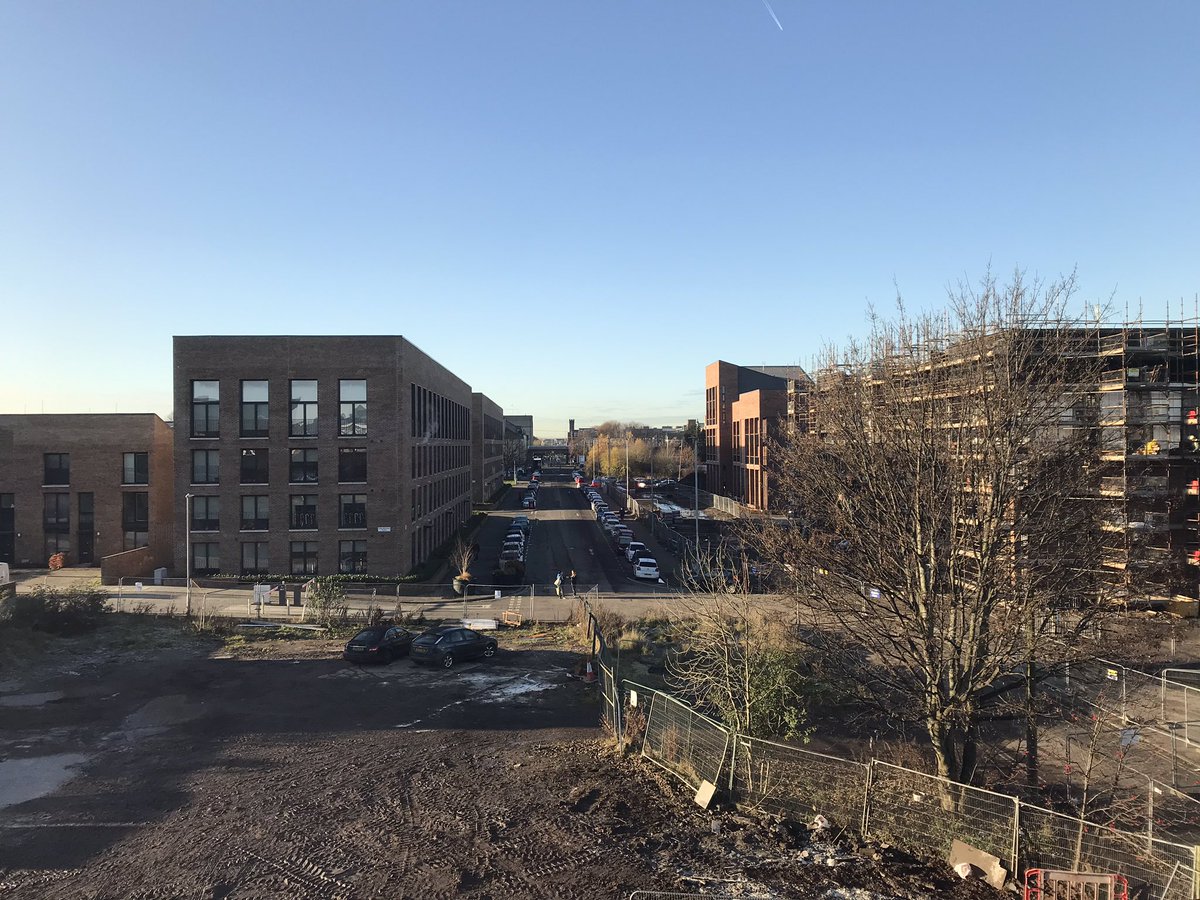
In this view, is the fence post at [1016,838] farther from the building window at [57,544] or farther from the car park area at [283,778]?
the building window at [57,544]

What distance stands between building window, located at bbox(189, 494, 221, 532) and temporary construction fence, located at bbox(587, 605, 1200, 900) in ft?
100.0

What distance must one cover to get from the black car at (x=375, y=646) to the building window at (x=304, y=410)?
16.9m

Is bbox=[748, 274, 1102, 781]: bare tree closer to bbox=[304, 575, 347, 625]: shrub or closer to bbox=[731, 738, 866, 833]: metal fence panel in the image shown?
Result: bbox=[731, 738, 866, 833]: metal fence panel

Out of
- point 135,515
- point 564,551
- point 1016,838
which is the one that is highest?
point 135,515

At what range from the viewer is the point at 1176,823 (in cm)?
1211

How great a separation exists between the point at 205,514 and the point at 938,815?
36899 mm

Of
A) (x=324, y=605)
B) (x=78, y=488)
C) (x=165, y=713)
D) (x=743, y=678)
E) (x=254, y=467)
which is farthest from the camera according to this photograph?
(x=78, y=488)

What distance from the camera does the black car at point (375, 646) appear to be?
22.2 m

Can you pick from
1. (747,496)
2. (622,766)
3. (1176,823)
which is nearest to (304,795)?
(622,766)

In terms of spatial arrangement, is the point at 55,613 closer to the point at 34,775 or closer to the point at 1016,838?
the point at 34,775

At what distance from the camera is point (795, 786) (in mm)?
11680

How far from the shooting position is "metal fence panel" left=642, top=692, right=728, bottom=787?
12.2m

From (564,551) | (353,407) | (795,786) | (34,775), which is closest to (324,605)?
(353,407)

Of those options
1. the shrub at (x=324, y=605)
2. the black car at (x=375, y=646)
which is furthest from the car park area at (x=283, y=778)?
the shrub at (x=324, y=605)
